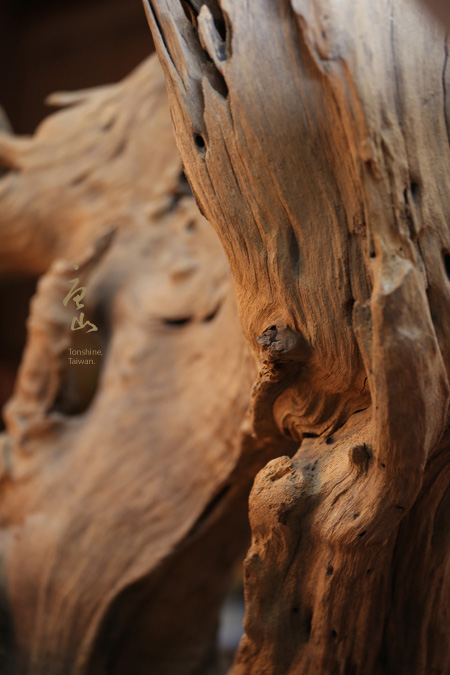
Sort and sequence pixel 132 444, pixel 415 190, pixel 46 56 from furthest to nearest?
pixel 46 56, pixel 132 444, pixel 415 190

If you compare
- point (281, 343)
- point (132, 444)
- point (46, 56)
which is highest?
point (46, 56)

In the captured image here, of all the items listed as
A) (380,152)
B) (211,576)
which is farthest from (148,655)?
(380,152)

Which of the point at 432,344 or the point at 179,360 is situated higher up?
the point at 432,344

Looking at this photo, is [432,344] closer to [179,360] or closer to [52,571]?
[179,360]

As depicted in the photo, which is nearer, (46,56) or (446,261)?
(446,261)

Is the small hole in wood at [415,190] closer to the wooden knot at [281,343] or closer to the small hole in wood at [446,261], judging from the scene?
the small hole in wood at [446,261]

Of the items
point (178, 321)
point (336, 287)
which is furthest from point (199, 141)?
point (178, 321)

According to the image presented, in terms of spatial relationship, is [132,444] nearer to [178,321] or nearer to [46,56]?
[178,321]

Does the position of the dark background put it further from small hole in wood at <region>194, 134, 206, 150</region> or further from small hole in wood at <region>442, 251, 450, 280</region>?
small hole in wood at <region>442, 251, 450, 280</region>

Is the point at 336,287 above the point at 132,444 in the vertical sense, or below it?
above
